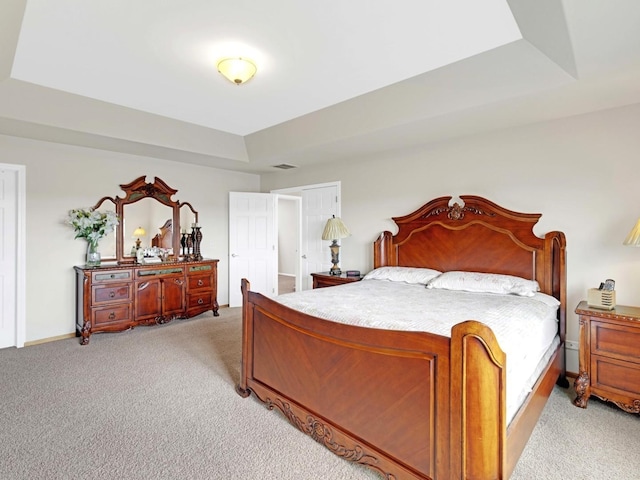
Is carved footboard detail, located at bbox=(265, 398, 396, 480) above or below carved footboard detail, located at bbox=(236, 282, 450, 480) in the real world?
below

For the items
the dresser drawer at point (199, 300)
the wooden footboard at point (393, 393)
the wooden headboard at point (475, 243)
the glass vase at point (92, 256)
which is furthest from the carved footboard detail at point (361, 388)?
the glass vase at point (92, 256)

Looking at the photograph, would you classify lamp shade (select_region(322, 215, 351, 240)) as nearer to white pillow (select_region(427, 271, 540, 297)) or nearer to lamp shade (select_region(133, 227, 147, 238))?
white pillow (select_region(427, 271, 540, 297))

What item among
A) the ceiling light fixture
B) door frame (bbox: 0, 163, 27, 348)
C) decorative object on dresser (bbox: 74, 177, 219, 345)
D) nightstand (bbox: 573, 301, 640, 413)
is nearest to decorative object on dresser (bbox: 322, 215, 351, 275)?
decorative object on dresser (bbox: 74, 177, 219, 345)

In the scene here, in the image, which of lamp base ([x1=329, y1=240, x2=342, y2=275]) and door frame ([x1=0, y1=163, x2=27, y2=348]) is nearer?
door frame ([x1=0, y1=163, x2=27, y2=348])

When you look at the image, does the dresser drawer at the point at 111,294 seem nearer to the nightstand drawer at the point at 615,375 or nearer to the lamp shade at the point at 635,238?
the nightstand drawer at the point at 615,375

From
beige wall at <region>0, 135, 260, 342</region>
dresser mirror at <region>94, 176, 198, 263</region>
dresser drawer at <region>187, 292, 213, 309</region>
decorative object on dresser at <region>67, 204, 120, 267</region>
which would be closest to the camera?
beige wall at <region>0, 135, 260, 342</region>

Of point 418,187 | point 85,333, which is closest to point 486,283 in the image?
point 418,187

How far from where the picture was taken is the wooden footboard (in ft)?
4.67

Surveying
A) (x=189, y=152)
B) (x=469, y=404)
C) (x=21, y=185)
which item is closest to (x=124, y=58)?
(x=189, y=152)

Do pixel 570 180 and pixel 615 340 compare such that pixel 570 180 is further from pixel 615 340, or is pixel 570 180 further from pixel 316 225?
pixel 316 225

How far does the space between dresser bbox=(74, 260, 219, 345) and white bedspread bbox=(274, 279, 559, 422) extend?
8.48 ft

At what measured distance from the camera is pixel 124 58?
264 cm

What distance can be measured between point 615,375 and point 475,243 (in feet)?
5.00

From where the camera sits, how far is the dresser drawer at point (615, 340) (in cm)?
232
